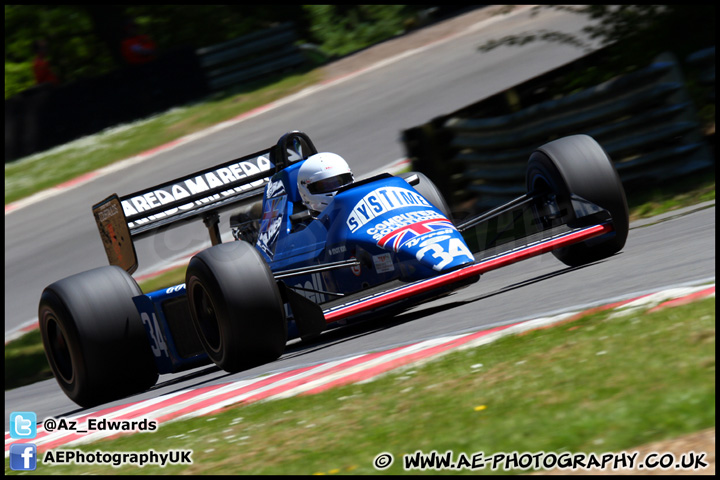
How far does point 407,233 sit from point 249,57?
1661cm

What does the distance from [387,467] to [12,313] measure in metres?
11.3

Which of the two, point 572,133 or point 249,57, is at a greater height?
point 249,57

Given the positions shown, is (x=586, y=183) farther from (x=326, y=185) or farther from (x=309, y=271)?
(x=309, y=271)

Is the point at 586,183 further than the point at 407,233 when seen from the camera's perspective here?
Yes

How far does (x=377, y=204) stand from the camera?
7.18 metres

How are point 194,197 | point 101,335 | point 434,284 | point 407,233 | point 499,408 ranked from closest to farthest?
point 499,408, point 434,284, point 407,233, point 101,335, point 194,197

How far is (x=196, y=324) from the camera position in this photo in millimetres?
6969

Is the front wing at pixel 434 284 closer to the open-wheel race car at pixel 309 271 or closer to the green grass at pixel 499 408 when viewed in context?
the open-wheel race car at pixel 309 271

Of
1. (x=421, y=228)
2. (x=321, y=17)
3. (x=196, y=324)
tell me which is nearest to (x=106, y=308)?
(x=196, y=324)

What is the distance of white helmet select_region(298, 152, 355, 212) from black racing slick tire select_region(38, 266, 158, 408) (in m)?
1.55

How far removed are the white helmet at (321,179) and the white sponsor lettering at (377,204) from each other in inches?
23.2

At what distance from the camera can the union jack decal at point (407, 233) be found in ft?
22.6

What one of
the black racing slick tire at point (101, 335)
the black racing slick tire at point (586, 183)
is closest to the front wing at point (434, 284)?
the black racing slick tire at point (586, 183)

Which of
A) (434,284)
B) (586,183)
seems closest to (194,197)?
(434,284)
